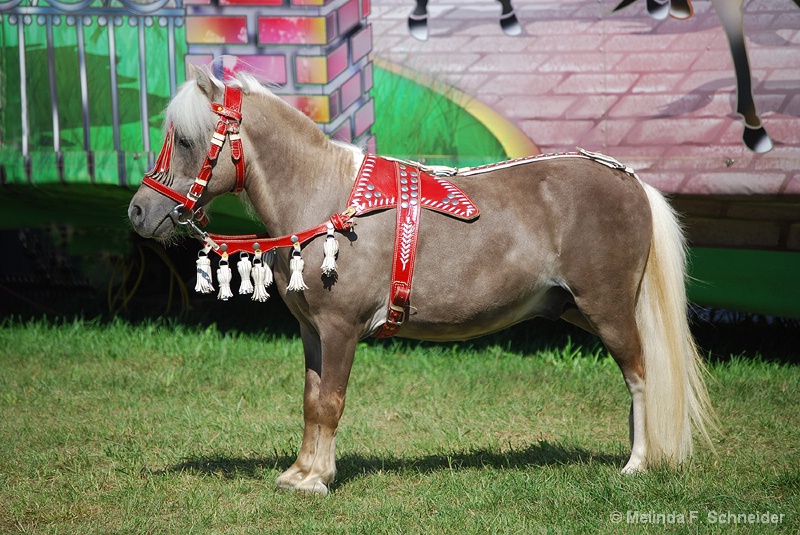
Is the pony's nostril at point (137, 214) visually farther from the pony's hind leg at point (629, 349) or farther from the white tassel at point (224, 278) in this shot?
the pony's hind leg at point (629, 349)

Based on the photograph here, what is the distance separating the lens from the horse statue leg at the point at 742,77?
17.9 ft

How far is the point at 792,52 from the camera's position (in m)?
5.41

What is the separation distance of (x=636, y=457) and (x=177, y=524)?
7.29 feet

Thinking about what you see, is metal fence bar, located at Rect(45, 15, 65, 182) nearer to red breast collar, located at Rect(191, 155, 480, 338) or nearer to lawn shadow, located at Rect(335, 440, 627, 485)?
red breast collar, located at Rect(191, 155, 480, 338)

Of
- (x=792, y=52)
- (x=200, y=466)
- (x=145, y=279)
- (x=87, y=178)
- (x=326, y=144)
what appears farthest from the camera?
(x=145, y=279)

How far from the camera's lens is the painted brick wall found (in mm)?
5848

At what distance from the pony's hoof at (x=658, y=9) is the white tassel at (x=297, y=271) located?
3.33 meters

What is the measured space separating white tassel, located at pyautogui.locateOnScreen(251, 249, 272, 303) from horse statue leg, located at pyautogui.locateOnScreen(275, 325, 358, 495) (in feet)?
1.11

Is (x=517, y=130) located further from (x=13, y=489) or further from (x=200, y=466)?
(x=13, y=489)

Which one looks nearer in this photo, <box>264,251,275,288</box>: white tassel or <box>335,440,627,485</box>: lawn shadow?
<box>264,251,275,288</box>: white tassel

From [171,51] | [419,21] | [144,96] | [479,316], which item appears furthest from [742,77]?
[144,96]

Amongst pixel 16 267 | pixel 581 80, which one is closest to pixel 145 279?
pixel 16 267

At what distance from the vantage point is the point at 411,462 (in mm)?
4453

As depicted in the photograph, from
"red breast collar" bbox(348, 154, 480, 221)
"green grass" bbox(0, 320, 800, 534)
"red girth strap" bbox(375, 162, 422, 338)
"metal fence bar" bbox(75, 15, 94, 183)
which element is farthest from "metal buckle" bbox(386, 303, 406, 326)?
"metal fence bar" bbox(75, 15, 94, 183)
